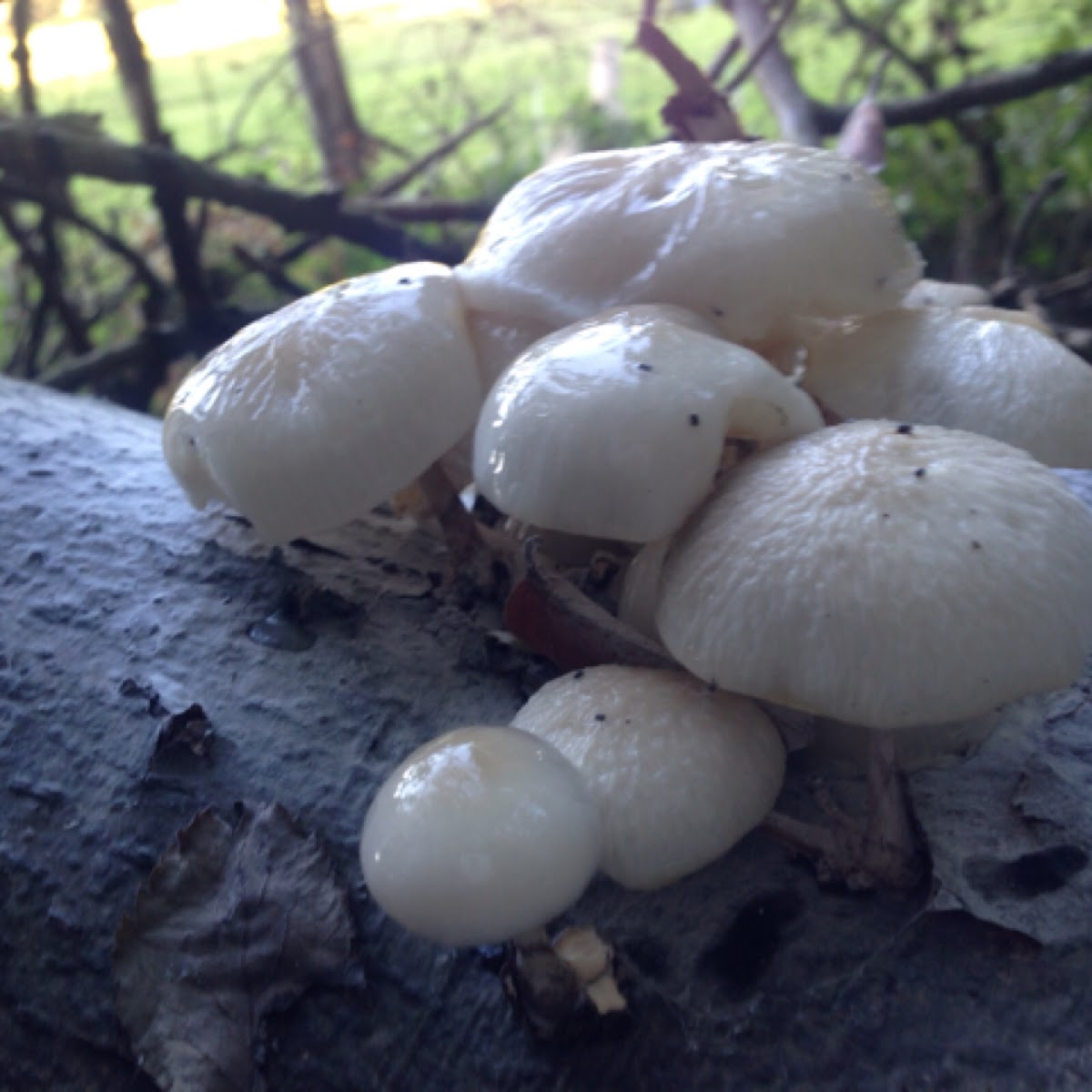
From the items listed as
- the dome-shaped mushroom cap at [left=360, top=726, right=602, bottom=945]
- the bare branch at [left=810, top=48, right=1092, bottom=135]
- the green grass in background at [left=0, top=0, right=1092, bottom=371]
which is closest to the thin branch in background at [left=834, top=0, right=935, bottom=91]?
the green grass in background at [left=0, top=0, right=1092, bottom=371]

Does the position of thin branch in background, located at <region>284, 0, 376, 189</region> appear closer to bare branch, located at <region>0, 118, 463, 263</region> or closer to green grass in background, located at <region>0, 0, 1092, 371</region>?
green grass in background, located at <region>0, 0, 1092, 371</region>

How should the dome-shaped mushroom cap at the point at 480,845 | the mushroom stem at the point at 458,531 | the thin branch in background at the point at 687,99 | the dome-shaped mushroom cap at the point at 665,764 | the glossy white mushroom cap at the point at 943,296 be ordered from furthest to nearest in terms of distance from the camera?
1. the thin branch in background at the point at 687,99
2. the glossy white mushroom cap at the point at 943,296
3. the mushroom stem at the point at 458,531
4. the dome-shaped mushroom cap at the point at 665,764
5. the dome-shaped mushroom cap at the point at 480,845

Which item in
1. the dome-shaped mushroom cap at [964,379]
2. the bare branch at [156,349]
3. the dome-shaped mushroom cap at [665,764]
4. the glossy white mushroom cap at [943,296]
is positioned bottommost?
the bare branch at [156,349]

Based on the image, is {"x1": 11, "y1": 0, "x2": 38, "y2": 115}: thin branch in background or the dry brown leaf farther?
{"x1": 11, "y1": 0, "x2": 38, "y2": 115}: thin branch in background

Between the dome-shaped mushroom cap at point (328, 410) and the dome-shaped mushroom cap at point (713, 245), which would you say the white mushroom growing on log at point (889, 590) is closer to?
the dome-shaped mushroom cap at point (713, 245)

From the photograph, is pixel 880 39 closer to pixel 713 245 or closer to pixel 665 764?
pixel 713 245

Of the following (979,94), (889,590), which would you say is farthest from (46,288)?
(979,94)

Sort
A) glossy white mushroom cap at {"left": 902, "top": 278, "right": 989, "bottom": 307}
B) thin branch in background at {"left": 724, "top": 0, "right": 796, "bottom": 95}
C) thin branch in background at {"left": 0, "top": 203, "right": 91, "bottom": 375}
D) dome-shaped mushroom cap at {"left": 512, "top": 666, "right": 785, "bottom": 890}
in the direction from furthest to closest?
thin branch in background at {"left": 0, "top": 203, "right": 91, "bottom": 375} → thin branch in background at {"left": 724, "top": 0, "right": 796, "bottom": 95} → glossy white mushroom cap at {"left": 902, "top": 278, "right": 989, "bottom": 307} → dome-shaped mushroom cap at {"left": 512, "top": 666, "right": 785, "bottom": 890}

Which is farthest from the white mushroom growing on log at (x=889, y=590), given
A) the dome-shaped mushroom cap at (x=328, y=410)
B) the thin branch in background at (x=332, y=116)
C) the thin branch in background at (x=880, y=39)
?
the thin branch in background at (x=332, y=116)
